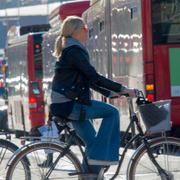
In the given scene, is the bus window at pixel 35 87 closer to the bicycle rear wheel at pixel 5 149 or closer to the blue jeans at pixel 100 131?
the bicycle rear wheel at pixel 5 149

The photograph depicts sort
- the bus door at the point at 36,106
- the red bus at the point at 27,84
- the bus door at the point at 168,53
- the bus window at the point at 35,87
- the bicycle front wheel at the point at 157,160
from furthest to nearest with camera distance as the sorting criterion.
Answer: the bus window at the point at 35,87, the red bus at the point at 27,84, the bus door at the point at 36,106, the bus door at the point at 168,53, the bicycle front wheel at the point at 157,160

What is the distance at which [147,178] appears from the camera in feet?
27.0

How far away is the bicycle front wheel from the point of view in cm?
816

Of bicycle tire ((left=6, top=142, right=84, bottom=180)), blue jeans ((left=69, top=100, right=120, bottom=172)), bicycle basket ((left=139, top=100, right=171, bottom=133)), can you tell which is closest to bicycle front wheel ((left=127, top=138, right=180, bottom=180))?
Answer: bicycle basket ((left=139, top=100, right=171, bottom=133))

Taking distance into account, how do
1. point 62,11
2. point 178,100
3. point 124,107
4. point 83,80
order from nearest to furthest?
point 83,80
point 178,100
point 124,107
point 62,11

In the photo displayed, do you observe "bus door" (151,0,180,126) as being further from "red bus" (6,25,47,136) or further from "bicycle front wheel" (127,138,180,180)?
"red bus" (6,25,47,136)

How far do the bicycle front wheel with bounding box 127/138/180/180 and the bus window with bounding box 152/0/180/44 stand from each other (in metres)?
5.65

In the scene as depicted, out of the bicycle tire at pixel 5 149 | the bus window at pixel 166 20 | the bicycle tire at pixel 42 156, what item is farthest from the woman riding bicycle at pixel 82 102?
the bus window at pixel 166 20

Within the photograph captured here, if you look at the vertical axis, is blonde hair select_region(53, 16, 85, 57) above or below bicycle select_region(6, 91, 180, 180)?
above

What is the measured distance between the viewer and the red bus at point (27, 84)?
23922 millimetres

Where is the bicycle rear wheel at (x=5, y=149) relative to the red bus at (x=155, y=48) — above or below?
below

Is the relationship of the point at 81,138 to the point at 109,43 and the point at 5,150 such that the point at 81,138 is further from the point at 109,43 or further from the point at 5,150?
the point at 109,43

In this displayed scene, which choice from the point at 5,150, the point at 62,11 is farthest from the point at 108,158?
the point at 62,11

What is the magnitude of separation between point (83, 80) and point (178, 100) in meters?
5.84
